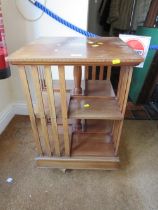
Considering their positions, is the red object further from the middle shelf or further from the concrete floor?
the concrete floor

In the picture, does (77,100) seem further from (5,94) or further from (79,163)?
(5,94)

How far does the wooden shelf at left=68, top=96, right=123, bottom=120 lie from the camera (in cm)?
106

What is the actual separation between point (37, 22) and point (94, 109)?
38.1 inches

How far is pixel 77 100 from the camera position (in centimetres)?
123

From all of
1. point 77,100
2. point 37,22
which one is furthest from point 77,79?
point 37,22

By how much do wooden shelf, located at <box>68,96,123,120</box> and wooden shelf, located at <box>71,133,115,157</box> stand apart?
34cm

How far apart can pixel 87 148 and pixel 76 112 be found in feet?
1.20

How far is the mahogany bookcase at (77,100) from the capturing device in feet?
2.90

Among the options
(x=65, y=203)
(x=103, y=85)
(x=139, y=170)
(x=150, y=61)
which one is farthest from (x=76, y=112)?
(x=150, y=61)

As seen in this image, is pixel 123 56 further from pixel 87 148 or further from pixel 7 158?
pixel 7 158

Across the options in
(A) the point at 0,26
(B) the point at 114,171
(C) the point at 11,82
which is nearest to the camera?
(A) the point at 0,26

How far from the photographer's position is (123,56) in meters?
0.88

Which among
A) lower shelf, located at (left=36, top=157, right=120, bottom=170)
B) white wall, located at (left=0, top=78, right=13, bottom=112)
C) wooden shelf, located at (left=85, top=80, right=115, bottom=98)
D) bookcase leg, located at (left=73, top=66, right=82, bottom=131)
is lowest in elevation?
lower shelf, located at (left=36, top=157, right=120, bottom=170)

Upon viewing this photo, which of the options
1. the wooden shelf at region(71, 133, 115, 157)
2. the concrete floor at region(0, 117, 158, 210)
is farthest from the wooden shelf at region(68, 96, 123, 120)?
the concrete floor at region(0, 117, 158, 210)
